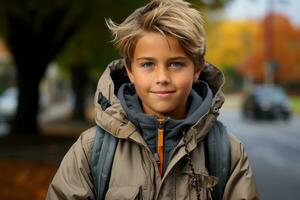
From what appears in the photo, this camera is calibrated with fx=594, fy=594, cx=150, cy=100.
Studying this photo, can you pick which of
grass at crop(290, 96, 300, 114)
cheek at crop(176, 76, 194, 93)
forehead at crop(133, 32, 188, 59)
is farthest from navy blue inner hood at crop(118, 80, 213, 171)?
grass at crop(290, 96, 300, 114)

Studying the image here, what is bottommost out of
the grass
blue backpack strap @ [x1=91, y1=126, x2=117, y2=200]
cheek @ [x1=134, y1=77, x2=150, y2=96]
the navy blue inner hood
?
the grass

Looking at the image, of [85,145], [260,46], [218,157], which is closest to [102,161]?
[85,145]

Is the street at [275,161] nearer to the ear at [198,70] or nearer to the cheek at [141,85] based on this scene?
the ear at [198,70]

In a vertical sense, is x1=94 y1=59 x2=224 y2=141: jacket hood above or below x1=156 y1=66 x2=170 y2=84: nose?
below

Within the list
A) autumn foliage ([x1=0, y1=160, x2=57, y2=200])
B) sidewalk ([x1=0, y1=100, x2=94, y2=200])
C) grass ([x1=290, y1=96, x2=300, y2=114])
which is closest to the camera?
autumn foliage ([x1=0, y1=160, x2=57, y2=200])

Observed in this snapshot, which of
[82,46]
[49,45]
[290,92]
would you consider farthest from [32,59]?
[290,92]

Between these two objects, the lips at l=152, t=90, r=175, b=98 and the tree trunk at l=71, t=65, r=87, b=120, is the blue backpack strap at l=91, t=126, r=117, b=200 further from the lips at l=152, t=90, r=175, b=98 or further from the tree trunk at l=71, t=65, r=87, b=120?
the tree trunk at l=71, t=65, r=87, b=120

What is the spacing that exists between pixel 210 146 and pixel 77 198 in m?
0.54

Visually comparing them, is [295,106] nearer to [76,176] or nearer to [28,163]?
[28,163]

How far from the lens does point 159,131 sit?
223 cm

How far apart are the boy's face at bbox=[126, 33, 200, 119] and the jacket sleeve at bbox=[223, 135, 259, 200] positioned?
11.5 inches

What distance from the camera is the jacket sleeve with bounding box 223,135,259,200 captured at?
224 cm

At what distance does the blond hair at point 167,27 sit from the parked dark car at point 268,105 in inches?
1035

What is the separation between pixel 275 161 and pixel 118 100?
413 inches
